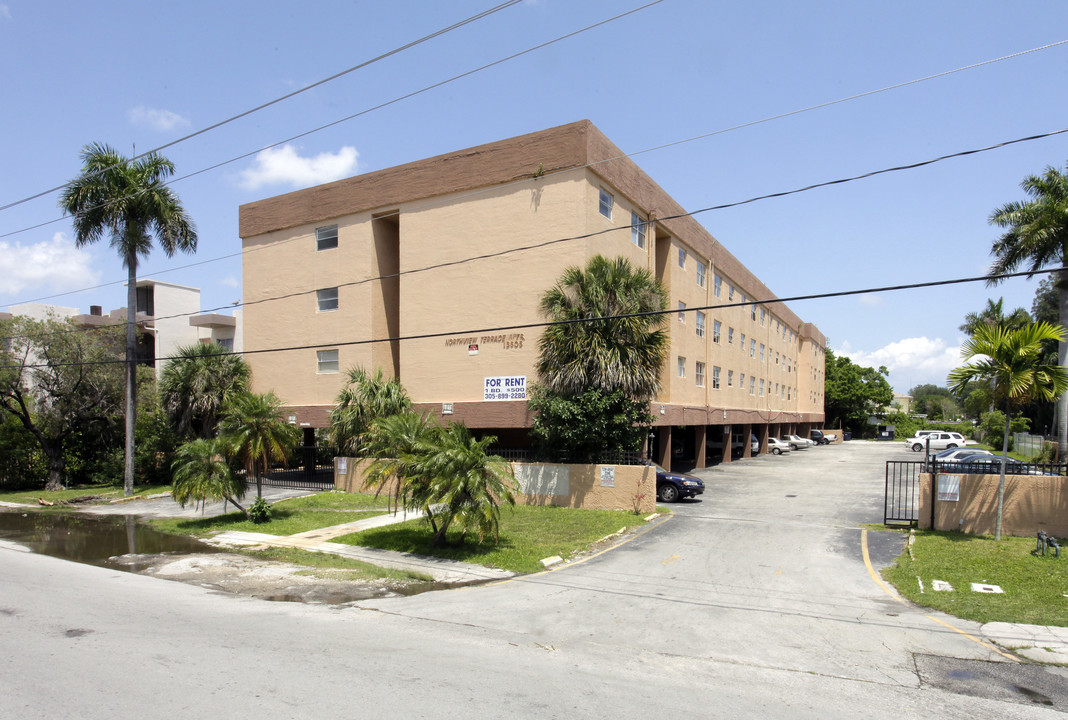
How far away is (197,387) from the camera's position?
1148 inches

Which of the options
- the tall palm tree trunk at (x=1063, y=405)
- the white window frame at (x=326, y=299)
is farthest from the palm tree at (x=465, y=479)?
the tall palm tree trunk at (x=1063, y=405)

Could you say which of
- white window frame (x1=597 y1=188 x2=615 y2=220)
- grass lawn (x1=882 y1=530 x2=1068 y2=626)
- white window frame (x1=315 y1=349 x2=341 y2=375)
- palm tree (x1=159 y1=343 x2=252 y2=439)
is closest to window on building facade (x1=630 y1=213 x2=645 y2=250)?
white window frame (x1=597 y1=188 x2=615 y2=220)

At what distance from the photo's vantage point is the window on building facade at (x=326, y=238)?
98.0 feet

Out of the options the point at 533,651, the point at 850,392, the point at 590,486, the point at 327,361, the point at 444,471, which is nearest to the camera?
the point at 533,651

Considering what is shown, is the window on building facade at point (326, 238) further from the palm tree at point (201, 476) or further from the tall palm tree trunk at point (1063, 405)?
the tall palm tree trunk at point (1063, 405)

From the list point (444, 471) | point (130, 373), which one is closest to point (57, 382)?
point (130, 373)

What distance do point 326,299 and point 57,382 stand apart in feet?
44.7

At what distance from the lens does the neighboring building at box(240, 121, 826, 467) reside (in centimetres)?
2414

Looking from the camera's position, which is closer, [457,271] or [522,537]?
[522,537]

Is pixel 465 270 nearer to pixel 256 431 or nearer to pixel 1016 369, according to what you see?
pixel 256 431

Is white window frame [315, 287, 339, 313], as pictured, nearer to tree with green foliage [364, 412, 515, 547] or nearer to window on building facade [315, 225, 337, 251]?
window on building facade [315, 225, 337, 251]

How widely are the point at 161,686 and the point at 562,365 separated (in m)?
15.7

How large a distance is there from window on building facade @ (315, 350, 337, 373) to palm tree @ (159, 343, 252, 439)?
3452 millimetres

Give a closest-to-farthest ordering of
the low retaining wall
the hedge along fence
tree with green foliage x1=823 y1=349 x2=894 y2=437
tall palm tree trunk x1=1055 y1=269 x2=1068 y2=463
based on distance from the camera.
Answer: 1. the low retaining wall
2. the hedge along fence
3. tall palm tree trunk x1=1055 y1=269 x2=1068 y2=463
4. tree with green foliage x1=823 y1=349 x2=894 y2=437
